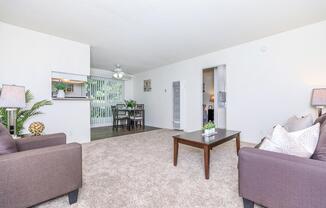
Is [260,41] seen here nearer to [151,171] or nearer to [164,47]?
[164,47]

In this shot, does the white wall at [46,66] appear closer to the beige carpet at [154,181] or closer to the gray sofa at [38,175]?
the beige carpet at [154,181]

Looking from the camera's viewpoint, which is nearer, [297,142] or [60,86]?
[297,142]

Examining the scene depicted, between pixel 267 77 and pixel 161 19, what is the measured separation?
9.02ft

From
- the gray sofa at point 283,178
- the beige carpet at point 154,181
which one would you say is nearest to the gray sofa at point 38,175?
the beige carpet at point 154,181

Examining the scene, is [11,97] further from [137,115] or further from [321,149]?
[137,115]

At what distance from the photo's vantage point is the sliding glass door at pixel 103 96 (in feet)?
22.3

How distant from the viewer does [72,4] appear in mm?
2430

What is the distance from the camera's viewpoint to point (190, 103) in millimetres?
5492

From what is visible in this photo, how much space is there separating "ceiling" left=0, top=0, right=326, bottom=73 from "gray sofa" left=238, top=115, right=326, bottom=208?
222 cm

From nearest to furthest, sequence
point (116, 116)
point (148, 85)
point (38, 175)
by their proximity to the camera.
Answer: point (38, 175), point (116, 116), point (148, 85)

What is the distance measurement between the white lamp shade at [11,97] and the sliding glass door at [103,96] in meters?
4.41

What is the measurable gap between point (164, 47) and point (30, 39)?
2.94m

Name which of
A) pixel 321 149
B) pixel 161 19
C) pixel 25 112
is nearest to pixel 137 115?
pixel 25 112

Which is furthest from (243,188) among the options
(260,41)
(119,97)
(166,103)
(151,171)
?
(119,97)
